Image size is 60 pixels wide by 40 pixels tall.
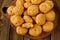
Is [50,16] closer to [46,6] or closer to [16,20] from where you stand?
[46,6]

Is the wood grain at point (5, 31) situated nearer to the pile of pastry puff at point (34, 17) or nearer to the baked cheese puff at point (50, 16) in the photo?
the pile of pastry puff at point (34, 17)

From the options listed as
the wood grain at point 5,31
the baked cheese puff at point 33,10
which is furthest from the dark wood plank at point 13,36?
the baked cheese puff at point 33,10

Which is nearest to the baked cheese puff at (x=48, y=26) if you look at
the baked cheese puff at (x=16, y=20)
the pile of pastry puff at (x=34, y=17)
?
the pile of pastry puff at (x=34, y=17)

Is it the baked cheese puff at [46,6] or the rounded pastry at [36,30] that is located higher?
the baked cheese puff at [46,6]

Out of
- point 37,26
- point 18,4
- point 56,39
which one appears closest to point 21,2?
point 18,4

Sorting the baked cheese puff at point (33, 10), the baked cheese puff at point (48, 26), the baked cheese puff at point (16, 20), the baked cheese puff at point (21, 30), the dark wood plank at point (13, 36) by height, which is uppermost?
the baked cheese puff at point (33, 10)

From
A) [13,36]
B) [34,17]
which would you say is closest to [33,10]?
[34,17]

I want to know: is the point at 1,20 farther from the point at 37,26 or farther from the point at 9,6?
the point at 37,26

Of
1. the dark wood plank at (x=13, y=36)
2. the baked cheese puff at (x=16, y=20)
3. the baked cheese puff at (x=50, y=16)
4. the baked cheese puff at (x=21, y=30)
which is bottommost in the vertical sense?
the dark wood plank at (x=13, y=36)

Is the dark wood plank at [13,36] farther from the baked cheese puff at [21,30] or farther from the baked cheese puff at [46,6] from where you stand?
the baked cheese puff at [46,6]
